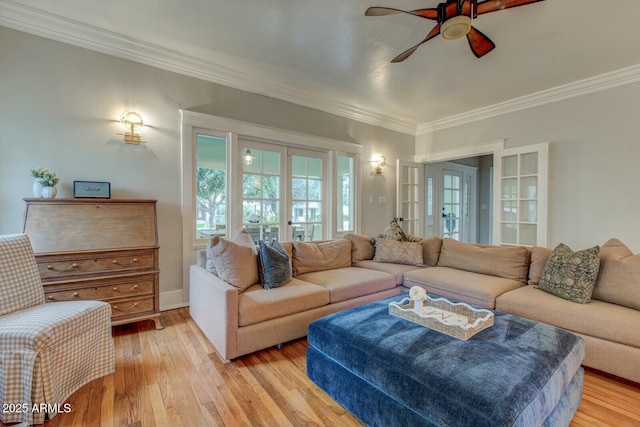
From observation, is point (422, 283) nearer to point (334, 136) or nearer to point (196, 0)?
point (334, 136)

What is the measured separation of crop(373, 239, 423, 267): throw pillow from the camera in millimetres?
3473

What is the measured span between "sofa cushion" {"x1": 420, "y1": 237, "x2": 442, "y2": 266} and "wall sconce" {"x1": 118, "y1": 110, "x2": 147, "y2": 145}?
3443 mm

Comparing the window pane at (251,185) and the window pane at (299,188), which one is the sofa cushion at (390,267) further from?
the window pane at (251,185)

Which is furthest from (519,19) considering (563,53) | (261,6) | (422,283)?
(422,283)

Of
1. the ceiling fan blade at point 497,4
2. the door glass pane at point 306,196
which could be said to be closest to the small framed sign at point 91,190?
the door glass pane at point 306,196

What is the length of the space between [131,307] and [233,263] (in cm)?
103

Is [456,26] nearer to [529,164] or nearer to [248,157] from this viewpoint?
[248,157]

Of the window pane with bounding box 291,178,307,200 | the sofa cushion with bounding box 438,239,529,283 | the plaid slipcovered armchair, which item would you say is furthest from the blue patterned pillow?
the sofa cushion with bounding box 438,239,529,283

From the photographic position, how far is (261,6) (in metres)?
2.36

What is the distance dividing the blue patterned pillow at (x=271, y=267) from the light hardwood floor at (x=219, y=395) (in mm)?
544

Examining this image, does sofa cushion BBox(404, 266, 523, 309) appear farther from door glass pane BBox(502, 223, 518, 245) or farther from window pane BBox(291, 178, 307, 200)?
window pane BBox(291, 178, 307, 200)

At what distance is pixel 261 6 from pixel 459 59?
7.20 feet

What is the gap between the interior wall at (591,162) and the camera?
3.41 metres

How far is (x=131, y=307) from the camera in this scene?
8.28ft
